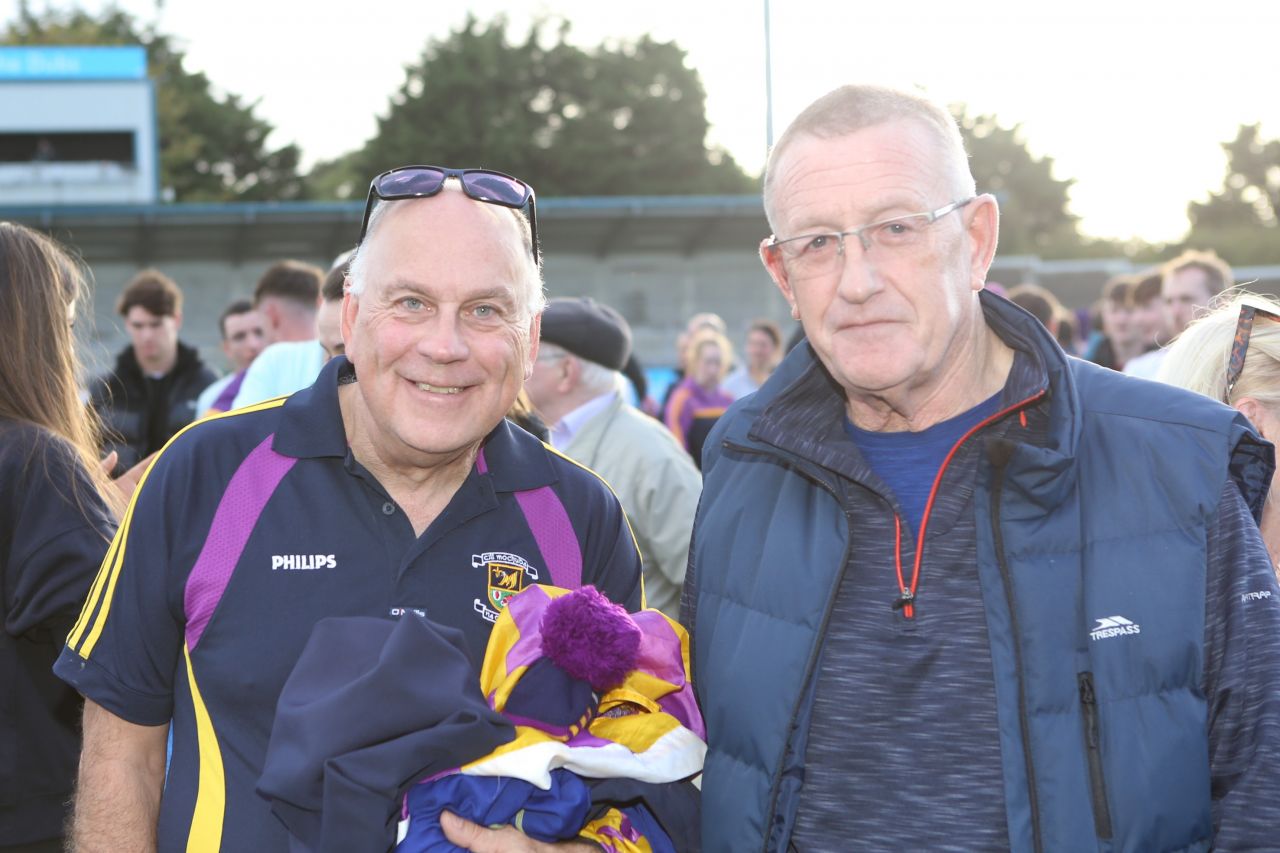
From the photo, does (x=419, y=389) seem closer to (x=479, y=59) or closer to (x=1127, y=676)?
(x=1127, y=676)

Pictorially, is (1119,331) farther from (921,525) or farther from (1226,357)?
(921,525)

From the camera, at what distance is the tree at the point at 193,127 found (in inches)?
1953

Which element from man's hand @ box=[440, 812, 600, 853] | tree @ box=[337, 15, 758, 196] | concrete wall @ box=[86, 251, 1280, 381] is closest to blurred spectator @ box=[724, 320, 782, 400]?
man's hand @ box=[440, 812, 600, 853]

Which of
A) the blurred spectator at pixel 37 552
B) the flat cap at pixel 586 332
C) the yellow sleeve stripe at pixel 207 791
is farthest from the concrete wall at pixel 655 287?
the yellow sleeve stripe at pixel 207 791

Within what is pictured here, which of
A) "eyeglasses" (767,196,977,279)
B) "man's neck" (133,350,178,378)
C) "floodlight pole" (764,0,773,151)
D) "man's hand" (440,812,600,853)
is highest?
"floodlight pole" (764,0,773,151)

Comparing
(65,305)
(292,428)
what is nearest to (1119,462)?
(292,428)

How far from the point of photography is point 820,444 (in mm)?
2666

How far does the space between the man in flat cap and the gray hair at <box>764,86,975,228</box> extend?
271 cm

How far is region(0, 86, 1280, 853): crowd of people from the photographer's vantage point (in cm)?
221

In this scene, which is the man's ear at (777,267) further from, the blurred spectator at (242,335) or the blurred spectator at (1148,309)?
the blurred spectator at (1148,309)

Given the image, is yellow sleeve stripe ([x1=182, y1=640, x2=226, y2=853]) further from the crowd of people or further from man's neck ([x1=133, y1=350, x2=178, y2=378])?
man's neck ([x1=133, y1=350, x2=178, y2=378])

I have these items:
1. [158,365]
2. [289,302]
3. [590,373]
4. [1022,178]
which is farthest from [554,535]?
[1022,178]

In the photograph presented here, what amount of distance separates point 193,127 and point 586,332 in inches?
2008

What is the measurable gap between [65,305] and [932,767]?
2753 millimetres
